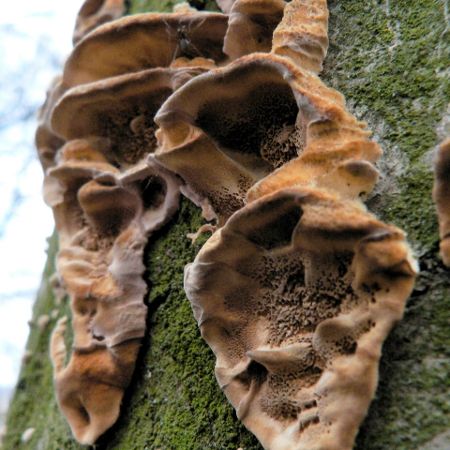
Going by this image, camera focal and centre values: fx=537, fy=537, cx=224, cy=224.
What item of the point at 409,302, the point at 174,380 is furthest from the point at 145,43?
the point at 409,302

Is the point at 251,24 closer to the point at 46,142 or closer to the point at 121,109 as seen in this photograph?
the point at 121,109

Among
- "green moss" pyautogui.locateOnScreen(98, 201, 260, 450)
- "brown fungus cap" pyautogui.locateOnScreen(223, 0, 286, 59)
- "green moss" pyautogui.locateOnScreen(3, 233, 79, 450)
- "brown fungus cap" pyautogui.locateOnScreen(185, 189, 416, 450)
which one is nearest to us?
"brown fungus cap" pyautogui.locateOnScreen(185, 189, 416, 450)

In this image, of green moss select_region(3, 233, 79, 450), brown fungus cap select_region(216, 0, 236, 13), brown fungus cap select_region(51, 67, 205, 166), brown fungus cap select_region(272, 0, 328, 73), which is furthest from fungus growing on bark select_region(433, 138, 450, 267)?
green moss select_region(3, 233, 79, 450)

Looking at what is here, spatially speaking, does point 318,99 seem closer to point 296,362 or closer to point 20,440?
point 296,362

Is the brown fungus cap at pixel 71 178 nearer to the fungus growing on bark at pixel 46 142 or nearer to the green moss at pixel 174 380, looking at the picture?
the fungus growing on bark at pixel 46 142

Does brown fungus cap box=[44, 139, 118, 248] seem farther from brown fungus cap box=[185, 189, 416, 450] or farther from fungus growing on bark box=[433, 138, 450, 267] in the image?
fungus growing on bark box=[433, 138, 450, 267]

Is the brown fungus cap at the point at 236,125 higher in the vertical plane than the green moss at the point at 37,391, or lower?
higher

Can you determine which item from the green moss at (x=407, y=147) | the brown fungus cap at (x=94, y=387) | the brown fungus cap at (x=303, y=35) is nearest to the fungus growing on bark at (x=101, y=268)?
the brown fungus cap at (x=94, y=387)
